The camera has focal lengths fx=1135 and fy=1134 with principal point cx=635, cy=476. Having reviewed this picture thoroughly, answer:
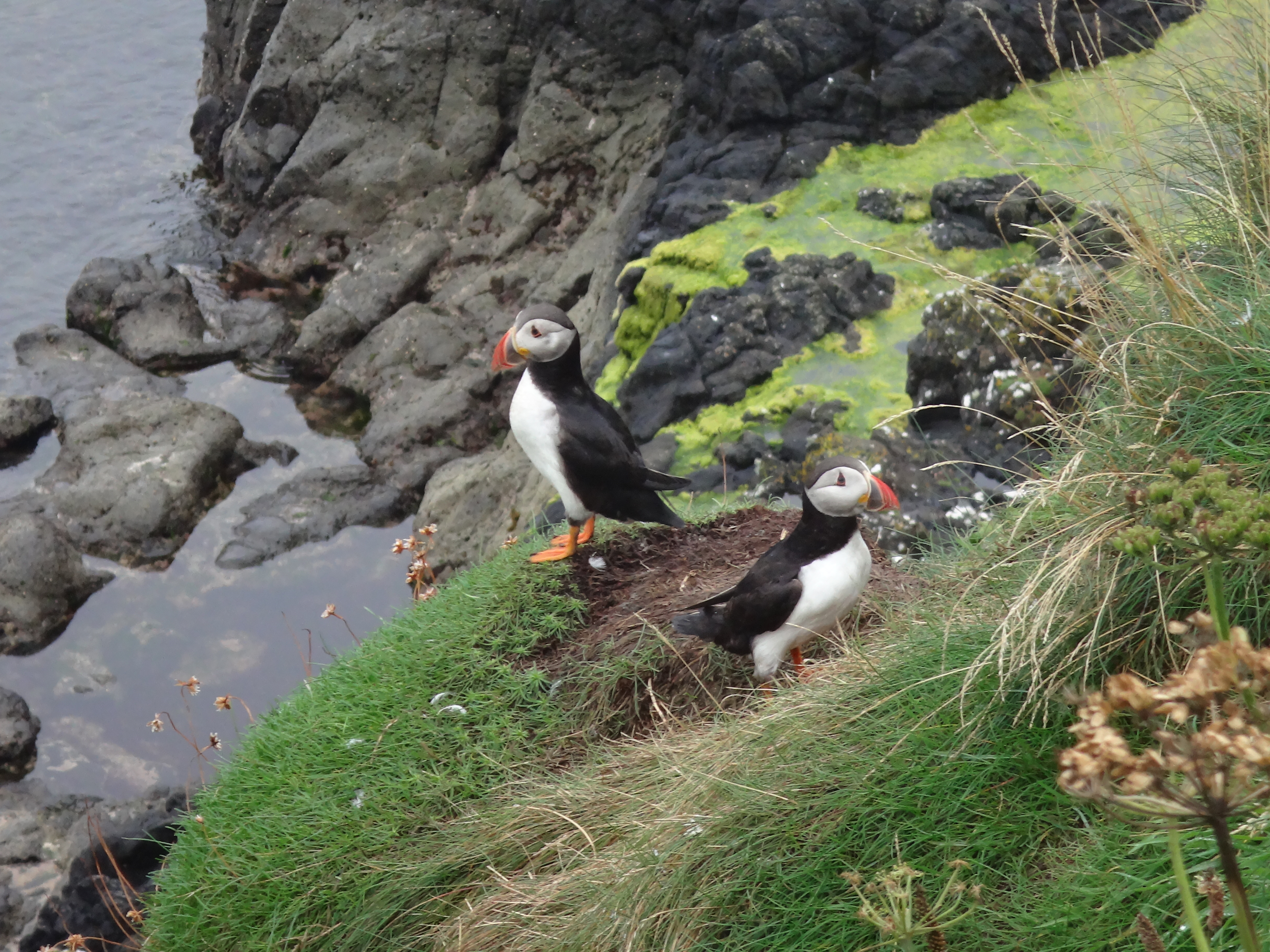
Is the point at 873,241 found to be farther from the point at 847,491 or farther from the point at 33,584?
the point at 33,584

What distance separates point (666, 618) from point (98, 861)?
3.75 m

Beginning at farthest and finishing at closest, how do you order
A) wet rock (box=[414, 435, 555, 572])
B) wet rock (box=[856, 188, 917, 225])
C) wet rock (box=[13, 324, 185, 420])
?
wet rock (box=[13, 324, 185, 420]), wet rock (box=[414, 435, 555, 572]), wet rock (box=[856, 188, 917, 225])

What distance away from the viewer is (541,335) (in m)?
4.64

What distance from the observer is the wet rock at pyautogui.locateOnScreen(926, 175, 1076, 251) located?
19.4ft

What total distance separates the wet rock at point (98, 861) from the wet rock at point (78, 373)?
13.8 feet

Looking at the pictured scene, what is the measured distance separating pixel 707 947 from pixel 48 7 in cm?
1802

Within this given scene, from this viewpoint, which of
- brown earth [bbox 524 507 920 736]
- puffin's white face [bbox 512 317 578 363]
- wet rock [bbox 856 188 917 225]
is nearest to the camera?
brown earth [bbox 524 507 920 736]

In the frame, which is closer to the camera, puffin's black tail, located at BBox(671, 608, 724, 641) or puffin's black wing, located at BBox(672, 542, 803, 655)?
puffin's black wing, located at BBox(672, 542, 803, 655)

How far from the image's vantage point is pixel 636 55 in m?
9.10

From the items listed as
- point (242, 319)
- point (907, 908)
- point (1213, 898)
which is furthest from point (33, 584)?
point (1213, 898)

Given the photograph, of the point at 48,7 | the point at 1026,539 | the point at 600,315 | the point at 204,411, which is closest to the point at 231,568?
the point at 204,411

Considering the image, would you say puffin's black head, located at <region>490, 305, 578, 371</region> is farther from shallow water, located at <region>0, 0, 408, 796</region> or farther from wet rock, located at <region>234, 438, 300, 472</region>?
wet rock, located at <region>234, 438, 300, 472</region>

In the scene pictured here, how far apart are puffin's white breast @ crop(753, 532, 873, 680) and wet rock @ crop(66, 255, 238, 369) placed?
8.51 meters

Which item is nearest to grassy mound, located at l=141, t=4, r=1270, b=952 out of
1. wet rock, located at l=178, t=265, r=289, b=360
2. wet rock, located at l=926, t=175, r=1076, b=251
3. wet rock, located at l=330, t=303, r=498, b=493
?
wet rock, located at l=926, t=175, r=1076, b=251
